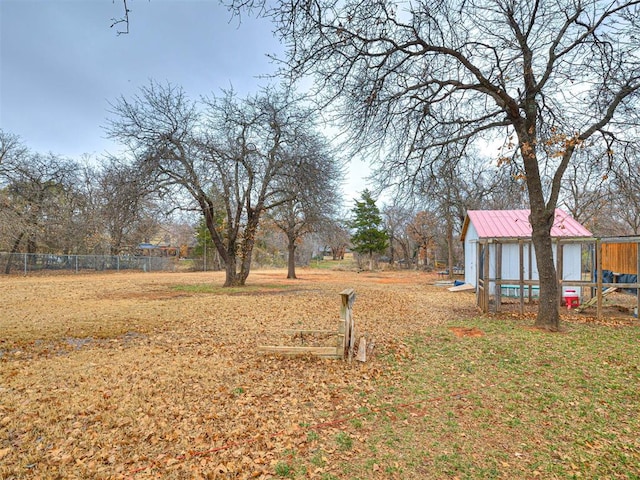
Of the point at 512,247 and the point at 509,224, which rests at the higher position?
the point at 509,224

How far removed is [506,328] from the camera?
740 centimetres

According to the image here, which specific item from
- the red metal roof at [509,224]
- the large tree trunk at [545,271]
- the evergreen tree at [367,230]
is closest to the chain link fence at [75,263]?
the evergreen tree at [367,230]

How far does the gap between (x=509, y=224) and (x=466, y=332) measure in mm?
9488

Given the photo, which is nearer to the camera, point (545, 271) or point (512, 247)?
point (545, 271)

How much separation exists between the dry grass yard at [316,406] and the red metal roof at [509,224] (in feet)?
21.8

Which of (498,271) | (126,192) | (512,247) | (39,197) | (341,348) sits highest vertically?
(39,197)

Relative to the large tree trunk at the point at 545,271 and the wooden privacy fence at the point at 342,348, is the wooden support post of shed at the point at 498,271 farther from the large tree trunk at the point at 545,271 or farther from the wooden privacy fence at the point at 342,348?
the wooden privacy fence at the point at 342,348

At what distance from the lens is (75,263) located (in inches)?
994

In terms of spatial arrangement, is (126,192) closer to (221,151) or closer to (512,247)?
Result: (221,151)

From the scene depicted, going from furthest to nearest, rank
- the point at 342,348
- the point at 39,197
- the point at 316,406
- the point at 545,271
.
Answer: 1. the point at 39,197
2. the point at 545,271
3. the point at 342,348
4. the point at 316,406

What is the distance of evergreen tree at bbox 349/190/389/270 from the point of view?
34.5 m

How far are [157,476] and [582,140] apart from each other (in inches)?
328

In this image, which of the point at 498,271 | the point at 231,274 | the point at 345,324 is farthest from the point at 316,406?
the point at 231,274

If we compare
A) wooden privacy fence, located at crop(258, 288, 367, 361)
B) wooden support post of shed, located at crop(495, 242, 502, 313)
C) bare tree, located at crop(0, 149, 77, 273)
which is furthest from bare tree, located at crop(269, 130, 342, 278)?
bare tree, located at crop(0, 149, 77, 273)
